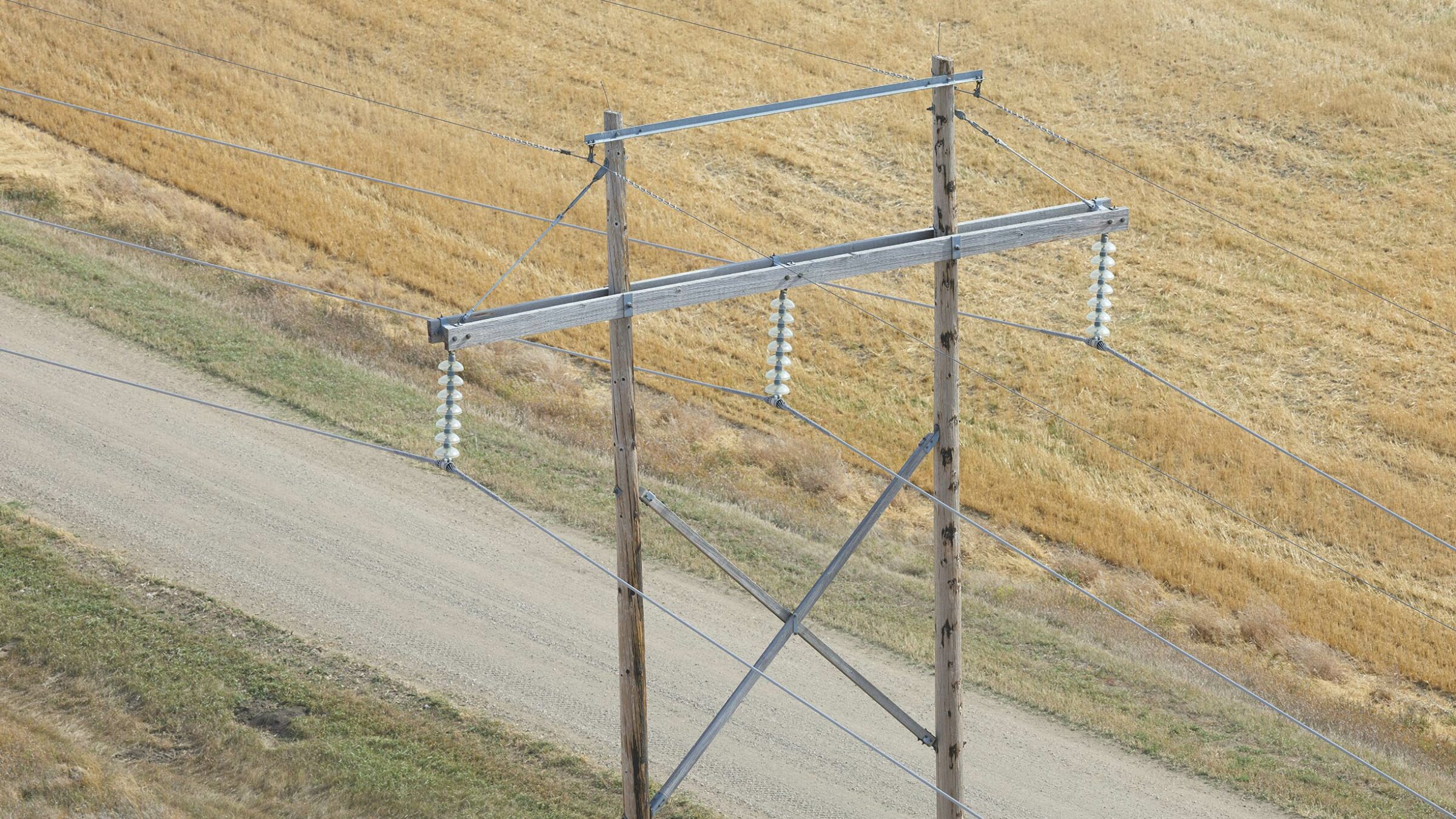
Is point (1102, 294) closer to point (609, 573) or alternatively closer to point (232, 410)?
point (609, 573)

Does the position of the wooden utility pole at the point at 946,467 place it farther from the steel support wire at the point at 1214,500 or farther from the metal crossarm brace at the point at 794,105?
the steel support wire at the point at 1214,500

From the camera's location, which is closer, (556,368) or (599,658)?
(599,658)

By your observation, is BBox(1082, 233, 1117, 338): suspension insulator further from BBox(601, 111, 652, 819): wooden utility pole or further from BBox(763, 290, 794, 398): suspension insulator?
BBox(601, 111, 652, 819): wooden utility pole

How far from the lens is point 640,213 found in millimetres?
30469

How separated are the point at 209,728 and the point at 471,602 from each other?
3.92 m

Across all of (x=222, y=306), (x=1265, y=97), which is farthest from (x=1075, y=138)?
(x=222, y=306)

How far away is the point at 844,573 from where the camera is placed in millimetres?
19547

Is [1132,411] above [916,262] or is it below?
below

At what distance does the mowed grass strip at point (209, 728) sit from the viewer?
13.2 m

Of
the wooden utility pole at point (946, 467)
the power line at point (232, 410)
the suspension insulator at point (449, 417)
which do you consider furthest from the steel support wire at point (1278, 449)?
Result: the power line at point (232, 410)

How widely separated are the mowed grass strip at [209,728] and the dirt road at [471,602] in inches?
21.0

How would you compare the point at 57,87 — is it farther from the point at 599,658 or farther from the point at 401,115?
the point at 599,658

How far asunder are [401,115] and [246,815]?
21729 mm

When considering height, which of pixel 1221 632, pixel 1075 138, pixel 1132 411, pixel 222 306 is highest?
pixel 1075 138
